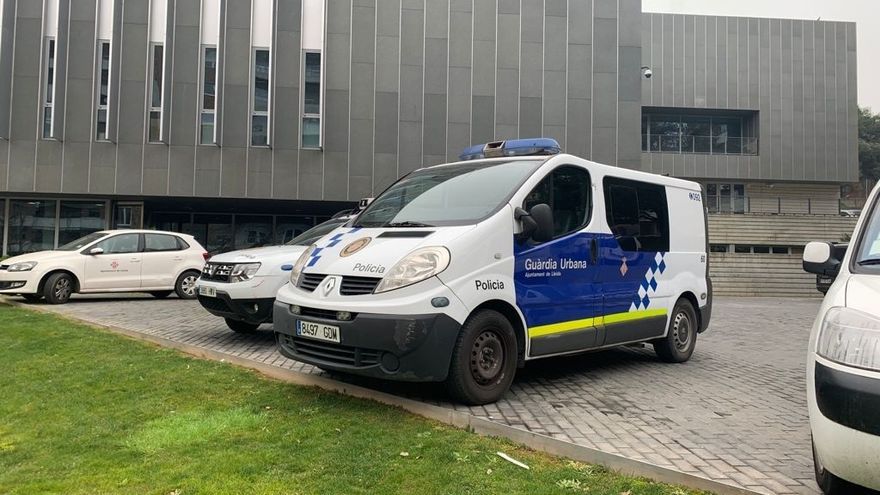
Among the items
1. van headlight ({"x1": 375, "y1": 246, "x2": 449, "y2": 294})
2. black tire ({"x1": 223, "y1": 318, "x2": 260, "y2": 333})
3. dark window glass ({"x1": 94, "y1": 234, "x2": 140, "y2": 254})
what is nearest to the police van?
van headlight ({"x1": 375, "y1": 246, "x2": 449, "y2": 294})

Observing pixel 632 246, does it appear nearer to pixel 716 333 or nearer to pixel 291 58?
pixel 716 333

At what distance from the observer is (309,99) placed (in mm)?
20031

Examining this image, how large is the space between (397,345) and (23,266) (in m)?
10.5

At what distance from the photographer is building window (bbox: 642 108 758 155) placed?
31.4 m

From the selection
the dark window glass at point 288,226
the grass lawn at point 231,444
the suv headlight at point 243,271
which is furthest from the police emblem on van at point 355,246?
the dark window glass at point 288,226

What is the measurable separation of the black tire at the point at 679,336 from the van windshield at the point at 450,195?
2949 millimetres

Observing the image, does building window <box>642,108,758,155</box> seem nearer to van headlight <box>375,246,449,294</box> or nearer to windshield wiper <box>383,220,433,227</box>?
windshield wiper <box>383,220,433,227</box>

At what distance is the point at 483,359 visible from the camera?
15.3ft

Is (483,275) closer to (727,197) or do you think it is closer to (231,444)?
(231,444)

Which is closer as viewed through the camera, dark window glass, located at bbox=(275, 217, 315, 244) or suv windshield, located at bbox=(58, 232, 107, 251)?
suv windshield, located at bbox=(58, 232, 107, 251)

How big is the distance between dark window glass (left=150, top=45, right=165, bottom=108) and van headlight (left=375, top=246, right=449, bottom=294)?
1817 centimetres

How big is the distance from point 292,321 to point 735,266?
2079 centimetres

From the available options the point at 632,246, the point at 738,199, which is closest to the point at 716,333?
the point at 632,246

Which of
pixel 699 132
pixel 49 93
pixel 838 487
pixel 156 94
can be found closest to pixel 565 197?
pixel 838 487
